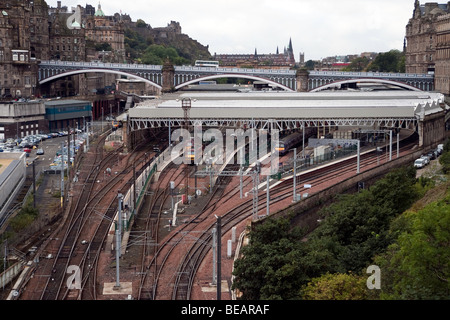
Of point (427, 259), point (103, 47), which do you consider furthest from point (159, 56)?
point (427, 259)

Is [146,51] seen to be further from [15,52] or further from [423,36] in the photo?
[15,52]

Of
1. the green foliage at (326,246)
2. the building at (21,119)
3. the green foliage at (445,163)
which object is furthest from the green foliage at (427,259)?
the building at (21,119)

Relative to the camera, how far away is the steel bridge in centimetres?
9375

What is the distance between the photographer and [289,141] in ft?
196

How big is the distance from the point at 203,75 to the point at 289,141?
37592 mm

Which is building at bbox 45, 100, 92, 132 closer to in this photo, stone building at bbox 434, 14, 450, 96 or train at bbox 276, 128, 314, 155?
Answer: train at bbox 276, 128, 314, 155

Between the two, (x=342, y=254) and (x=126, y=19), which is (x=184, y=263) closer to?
(x=342, y=254)

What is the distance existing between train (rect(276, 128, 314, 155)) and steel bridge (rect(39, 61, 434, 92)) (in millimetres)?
27035

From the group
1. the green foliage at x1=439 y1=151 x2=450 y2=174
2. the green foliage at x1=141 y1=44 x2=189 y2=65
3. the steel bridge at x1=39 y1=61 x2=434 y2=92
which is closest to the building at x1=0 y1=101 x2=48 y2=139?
the steel bridge at x1=39 y1=61 x2=434 y2=92

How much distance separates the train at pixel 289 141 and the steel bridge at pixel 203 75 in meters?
27.0

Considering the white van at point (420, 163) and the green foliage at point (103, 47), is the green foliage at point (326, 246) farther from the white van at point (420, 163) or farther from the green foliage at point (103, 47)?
the green foliage at point (103, 47)

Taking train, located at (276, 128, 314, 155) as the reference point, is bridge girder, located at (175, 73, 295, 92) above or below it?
above
